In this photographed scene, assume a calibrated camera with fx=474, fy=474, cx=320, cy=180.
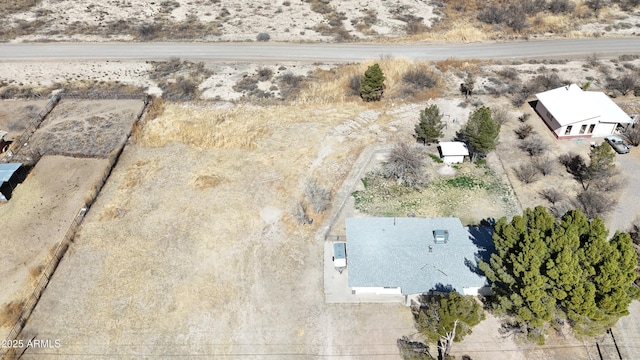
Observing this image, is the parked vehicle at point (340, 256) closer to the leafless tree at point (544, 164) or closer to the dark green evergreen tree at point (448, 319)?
the dark green evergreen tree at point (448, 319)

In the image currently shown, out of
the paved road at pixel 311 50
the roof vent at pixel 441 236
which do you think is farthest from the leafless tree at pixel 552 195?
the paved road at pixel 311 50

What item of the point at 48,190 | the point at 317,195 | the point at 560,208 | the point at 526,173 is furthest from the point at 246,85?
the point at 560,208

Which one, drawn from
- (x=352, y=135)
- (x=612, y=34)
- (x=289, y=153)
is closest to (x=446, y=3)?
(x=612, y=34)

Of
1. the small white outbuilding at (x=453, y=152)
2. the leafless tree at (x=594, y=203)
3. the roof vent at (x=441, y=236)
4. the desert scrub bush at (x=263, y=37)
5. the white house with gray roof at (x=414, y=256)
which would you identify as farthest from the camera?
the desert scrub bush at (x=263, y=37)

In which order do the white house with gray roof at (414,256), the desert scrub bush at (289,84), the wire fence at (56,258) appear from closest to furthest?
the wire fence at (56,258) < the white house with gray roof at (414,256) < the desert scrub bush at (289,84)

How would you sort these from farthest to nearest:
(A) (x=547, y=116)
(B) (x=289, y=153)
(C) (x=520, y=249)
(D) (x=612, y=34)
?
1. (D) (x=612, y=34)
2. (A) (x=547, y=116)
3. (B) (x=289, y=153)
4. (C) (x=520, y=249)

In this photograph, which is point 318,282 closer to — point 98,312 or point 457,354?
point 457,354
